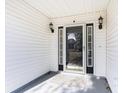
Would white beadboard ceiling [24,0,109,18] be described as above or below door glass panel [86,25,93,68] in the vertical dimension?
above

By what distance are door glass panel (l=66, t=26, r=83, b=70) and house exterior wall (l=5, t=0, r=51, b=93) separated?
4.04 feet

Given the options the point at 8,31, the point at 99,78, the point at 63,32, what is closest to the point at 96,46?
the point at 99,78

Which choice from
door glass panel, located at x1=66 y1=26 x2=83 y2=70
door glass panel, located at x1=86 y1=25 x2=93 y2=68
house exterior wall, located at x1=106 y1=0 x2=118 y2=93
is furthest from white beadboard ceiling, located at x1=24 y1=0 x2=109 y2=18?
door glass panel, located at x1=66 y1=26 x2=83 y2=70

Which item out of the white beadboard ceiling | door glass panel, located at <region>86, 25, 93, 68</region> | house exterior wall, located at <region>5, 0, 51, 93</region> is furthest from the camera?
door glass panel, located at <region>86, 25, 93, 68</region>

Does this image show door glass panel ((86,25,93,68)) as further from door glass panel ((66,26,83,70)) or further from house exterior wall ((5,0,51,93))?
house exterior wall ((5,0,51,93))

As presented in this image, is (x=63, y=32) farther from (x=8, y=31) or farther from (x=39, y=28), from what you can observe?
(x=8, y=31)

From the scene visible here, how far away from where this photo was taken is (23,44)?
10.7ft

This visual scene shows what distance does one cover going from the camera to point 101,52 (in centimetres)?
419

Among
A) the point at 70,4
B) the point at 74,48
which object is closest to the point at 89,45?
the point at 74,48

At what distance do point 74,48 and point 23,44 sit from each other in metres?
2.92

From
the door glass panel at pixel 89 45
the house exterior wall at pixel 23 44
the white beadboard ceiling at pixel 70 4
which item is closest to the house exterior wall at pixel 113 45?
the white beadboard ceiling at pixel 70 4

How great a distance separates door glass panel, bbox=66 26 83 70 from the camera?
5.08 metres

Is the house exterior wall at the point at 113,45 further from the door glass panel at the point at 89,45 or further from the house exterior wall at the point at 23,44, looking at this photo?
the house exterior wall at the point at 23,44
